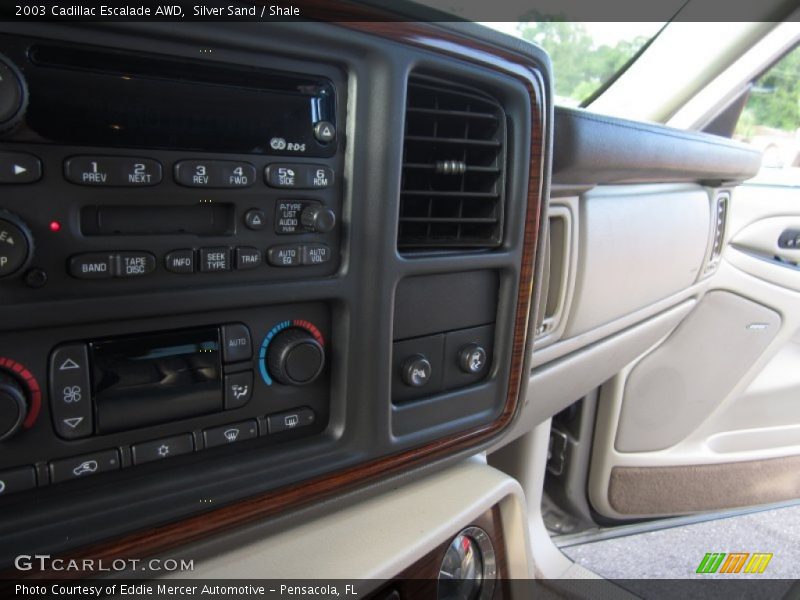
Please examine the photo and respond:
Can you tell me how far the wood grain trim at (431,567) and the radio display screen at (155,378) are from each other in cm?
31

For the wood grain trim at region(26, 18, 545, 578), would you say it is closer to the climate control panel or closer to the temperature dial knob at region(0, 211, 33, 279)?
the climate control panel

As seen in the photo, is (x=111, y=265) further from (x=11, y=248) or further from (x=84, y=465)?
(x=84, y=465)

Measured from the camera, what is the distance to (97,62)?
45cm

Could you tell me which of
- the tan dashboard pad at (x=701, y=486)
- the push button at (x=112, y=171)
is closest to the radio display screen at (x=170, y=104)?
the push button at (x=112, y=171)

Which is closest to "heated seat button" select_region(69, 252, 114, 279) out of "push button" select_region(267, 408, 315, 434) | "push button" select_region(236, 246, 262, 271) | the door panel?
"push button" select_region(236, 246, 262, 271)

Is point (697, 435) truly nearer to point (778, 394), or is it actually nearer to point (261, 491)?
point (778, 394)

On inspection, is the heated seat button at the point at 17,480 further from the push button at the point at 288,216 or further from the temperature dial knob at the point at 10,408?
the push button at the point at 288,216

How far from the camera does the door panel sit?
5.91 feet

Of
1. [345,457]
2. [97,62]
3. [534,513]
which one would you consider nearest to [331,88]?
[97,62]

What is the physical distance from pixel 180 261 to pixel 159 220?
1.6 inches

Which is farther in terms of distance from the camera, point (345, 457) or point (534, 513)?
point (534, 513)

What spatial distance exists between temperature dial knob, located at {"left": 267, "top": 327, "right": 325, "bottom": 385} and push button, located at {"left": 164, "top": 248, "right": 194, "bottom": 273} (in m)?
0.12

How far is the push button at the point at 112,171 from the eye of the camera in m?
0.44

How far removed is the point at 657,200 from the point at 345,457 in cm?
99
